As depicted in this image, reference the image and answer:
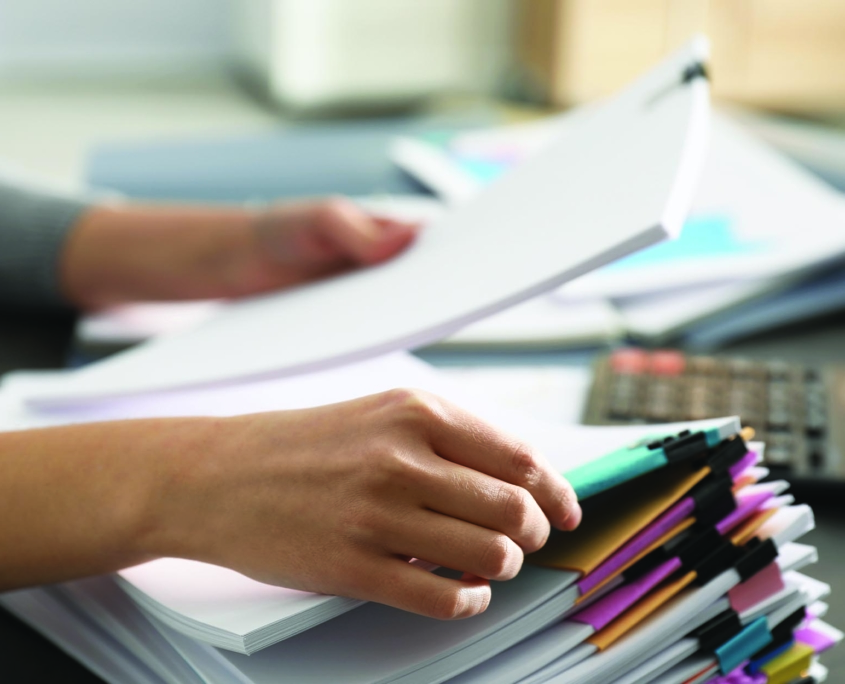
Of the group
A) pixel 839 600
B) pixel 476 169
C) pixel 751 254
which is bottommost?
pixel 839 600

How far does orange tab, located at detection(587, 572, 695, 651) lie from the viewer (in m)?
0.34

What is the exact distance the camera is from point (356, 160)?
108 cm

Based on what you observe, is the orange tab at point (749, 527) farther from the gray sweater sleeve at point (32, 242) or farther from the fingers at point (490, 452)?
the gray sweater sleeve at point (32, 242)

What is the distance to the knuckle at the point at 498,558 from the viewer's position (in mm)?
312

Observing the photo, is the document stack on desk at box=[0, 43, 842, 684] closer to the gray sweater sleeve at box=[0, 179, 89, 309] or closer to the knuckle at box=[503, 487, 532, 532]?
the knuckle at box=[503, 487, 532, 532]

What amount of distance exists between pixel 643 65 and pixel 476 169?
6.17 ft

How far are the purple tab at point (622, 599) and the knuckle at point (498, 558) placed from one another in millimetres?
50

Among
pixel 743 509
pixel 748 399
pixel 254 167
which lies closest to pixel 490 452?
pixel 743 509

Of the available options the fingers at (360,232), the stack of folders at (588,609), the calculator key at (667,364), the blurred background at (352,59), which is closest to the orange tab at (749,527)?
the stack of folders at (588,609)

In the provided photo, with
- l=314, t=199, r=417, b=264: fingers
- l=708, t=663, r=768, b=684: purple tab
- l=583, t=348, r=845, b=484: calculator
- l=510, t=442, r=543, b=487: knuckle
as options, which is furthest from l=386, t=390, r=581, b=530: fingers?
l=314, t=199, r=417, b=264: fingers

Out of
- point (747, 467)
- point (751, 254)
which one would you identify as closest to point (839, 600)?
point (747, 467)

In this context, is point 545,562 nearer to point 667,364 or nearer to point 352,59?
point 667,364

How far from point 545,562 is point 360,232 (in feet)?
1.20

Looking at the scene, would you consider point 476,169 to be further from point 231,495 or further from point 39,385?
point 231,495
